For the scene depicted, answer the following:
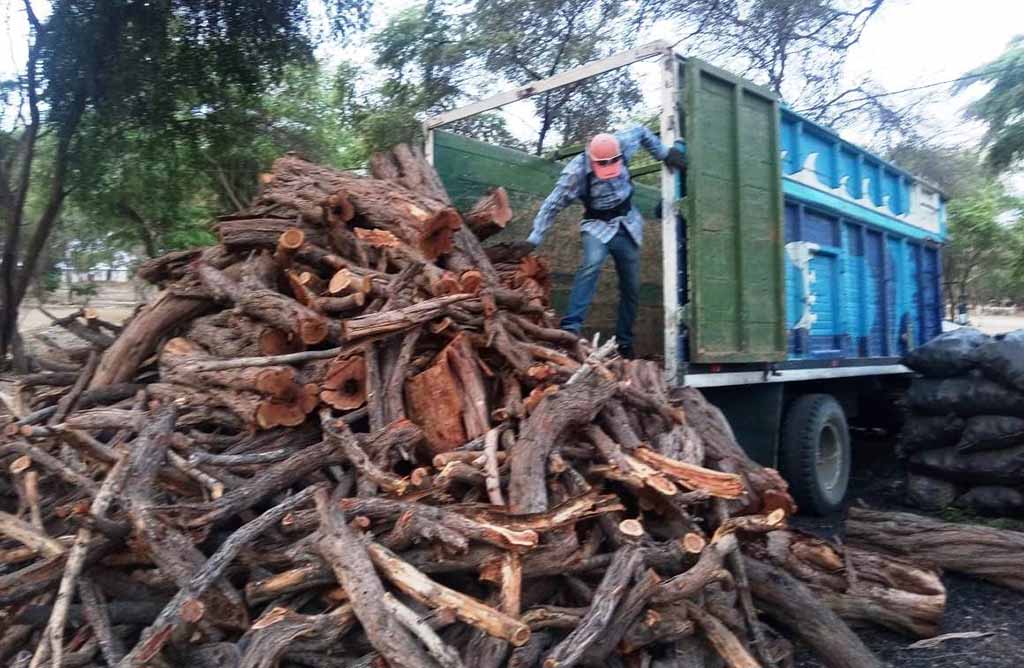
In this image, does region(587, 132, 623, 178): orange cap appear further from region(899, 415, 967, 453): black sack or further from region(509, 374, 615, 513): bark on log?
region(899, 415, 967, 453): black sack

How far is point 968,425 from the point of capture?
6.02 metres

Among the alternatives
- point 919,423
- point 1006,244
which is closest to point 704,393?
point 919,423

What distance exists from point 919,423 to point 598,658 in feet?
15.1

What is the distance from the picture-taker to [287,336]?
3918mm

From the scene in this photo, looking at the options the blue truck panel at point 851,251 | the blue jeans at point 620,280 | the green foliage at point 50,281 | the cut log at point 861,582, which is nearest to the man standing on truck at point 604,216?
the blue jeans at point 620,280

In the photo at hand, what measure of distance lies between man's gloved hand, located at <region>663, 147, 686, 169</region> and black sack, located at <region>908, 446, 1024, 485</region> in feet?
10.7

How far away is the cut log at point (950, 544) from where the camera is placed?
451 centimetres

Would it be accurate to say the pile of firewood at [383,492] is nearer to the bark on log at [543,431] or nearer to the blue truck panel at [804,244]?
the bark on log at [543,431]

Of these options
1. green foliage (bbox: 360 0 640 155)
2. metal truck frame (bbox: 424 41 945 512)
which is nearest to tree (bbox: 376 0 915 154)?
green foliage (bbox: 360 0 640 155)

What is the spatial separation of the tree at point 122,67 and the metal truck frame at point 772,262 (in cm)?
561

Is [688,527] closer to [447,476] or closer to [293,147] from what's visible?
[447,476]

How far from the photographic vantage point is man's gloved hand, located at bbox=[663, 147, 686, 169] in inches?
182

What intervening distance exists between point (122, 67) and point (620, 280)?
747cm

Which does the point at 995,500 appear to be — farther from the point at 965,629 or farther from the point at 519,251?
the point at 519,251
